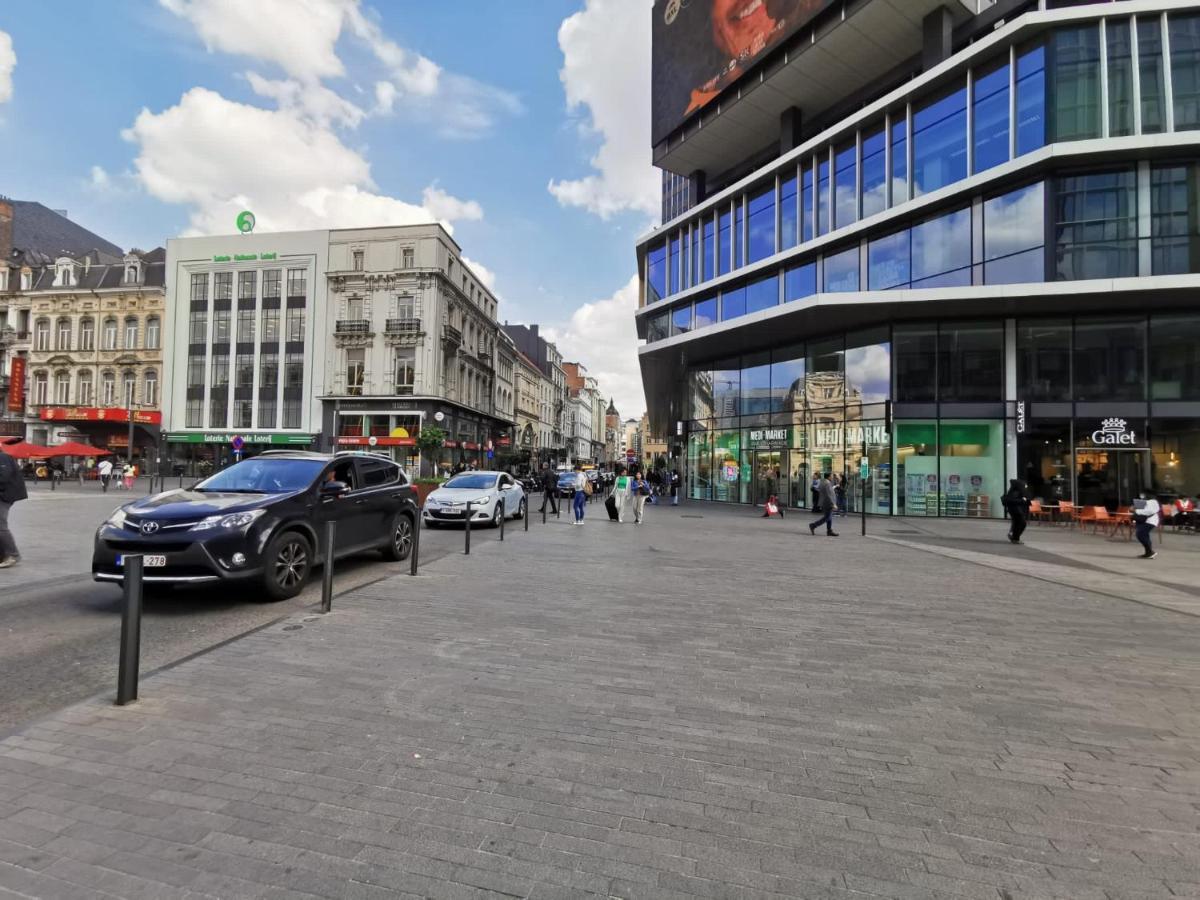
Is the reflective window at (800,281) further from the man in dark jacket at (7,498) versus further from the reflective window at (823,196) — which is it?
the man in dark jacket at (7,498)

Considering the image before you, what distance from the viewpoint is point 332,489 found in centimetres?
771

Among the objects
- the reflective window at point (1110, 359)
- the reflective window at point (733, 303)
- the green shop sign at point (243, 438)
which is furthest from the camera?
the green shop sign at point (243, 438)

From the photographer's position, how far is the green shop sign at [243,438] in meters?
44.8

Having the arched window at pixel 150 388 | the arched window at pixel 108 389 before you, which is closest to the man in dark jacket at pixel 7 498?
the arched window at pixel 150 388

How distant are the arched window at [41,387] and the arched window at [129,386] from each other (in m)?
5.97

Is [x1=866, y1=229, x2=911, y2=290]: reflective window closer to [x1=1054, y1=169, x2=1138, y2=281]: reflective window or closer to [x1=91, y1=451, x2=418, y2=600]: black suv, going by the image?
[x1=1054, y1=169, x2=1138, y2=281]: reflective window

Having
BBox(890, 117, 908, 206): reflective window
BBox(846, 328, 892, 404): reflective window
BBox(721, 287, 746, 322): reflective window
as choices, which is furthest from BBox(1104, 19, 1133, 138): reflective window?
BBox(721, 287, 746, 322): reflective window

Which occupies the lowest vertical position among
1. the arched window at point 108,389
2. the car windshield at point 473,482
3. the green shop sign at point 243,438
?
the car windshield at point 473,482

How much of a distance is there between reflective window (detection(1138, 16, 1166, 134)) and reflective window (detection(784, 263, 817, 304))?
1072 cm

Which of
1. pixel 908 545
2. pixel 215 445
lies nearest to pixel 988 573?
pixel 908 545

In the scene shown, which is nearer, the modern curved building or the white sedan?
the white sedan

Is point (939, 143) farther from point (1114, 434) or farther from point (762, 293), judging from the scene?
point (1114, 434)

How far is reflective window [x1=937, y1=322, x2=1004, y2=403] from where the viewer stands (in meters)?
21.1

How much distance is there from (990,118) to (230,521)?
24.6 m
